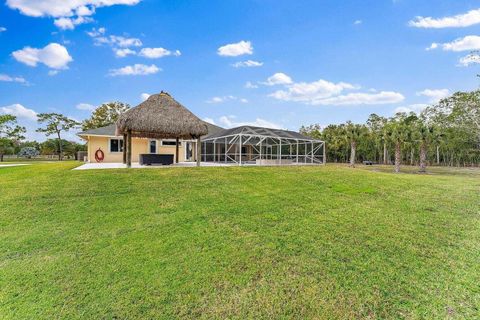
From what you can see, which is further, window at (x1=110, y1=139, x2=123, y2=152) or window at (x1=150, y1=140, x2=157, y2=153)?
window at (x1=150, y1=140, x2=157, y2=153)

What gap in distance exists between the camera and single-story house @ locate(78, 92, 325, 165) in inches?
494

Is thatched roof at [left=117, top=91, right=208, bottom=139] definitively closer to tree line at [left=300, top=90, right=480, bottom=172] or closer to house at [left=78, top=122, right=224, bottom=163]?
house at [left=78, top=122, right=224, bottom=163]

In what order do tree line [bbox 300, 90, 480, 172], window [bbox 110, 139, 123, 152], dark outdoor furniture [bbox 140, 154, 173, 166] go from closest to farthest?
dark outdoor furniture [bbox 140, 154, 173, 166]
window [bbox 110, 139, 123, 152]
tree line [bbox 300, 90, 480, 172]

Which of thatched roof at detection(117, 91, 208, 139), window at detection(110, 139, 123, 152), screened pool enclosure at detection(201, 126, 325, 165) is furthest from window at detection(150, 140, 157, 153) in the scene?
thatched roof at detection(117, 91, 208, 139)

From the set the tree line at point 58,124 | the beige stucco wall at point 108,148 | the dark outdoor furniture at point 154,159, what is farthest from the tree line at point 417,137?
the tree line at point 58,124

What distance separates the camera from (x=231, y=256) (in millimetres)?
3959

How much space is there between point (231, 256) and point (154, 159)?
1040 cm

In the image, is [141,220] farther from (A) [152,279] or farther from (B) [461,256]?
(B) [461,256]

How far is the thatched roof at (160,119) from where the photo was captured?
473 inches

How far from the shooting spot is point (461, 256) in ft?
13.5

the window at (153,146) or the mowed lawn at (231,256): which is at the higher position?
the window at (153,146)

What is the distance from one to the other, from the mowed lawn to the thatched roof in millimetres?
5253

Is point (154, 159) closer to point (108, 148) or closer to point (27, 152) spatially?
point (108, 148)

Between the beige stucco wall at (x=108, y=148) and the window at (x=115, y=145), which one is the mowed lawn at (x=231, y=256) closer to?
the beige stucco wall at (x=108, y=148)
